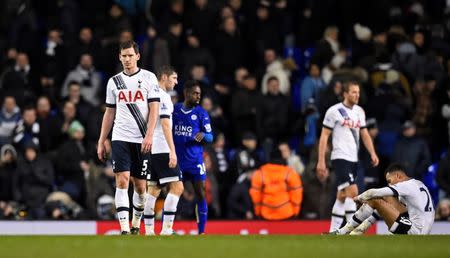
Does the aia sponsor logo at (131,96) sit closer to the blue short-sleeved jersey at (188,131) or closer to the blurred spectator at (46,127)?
the blue short-sleeved jersey at (188,131)

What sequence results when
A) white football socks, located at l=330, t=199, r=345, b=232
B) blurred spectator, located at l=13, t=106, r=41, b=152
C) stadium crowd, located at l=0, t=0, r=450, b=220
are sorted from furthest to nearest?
blurred spectator, located at l=13, t=106, r=41, b=152
stadium crowd, located at l=0, t=0, r=450, b=220
white football socks, located at l=330, t=199, r=345, b=232

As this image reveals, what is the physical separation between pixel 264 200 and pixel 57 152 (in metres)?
3.80

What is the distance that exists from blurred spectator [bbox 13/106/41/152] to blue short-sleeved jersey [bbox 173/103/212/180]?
5.80 metres

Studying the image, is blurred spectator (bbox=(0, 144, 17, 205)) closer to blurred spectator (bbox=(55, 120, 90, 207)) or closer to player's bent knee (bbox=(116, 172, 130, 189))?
blurred spectator (bbox=(55, 120, 90, 207))

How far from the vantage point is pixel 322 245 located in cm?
1379

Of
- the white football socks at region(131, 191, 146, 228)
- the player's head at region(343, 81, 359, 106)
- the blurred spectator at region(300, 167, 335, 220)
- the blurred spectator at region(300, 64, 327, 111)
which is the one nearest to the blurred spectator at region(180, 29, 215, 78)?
the blurred spectator at region(300, 64, 327, 111)

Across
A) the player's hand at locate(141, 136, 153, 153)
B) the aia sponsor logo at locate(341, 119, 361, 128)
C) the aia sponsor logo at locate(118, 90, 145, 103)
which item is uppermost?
the aia sponsor logo at locate(118, 90, 145, 103)

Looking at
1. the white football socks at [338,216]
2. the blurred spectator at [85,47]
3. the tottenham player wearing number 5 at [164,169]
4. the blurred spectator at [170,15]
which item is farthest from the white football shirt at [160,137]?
the blurred spectator at [170,15]

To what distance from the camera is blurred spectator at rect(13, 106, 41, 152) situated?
22.8 meters

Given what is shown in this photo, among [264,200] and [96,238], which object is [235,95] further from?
[96,238]

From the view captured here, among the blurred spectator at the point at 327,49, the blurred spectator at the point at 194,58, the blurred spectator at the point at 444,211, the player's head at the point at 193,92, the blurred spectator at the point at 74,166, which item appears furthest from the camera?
the blurred spectator at the point at 194,58

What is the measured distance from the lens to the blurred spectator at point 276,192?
21516mm

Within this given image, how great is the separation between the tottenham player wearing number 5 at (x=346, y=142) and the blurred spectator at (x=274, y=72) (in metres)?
5.58

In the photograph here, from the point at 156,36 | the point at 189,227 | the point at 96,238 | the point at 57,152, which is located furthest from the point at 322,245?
the point at 156,36
